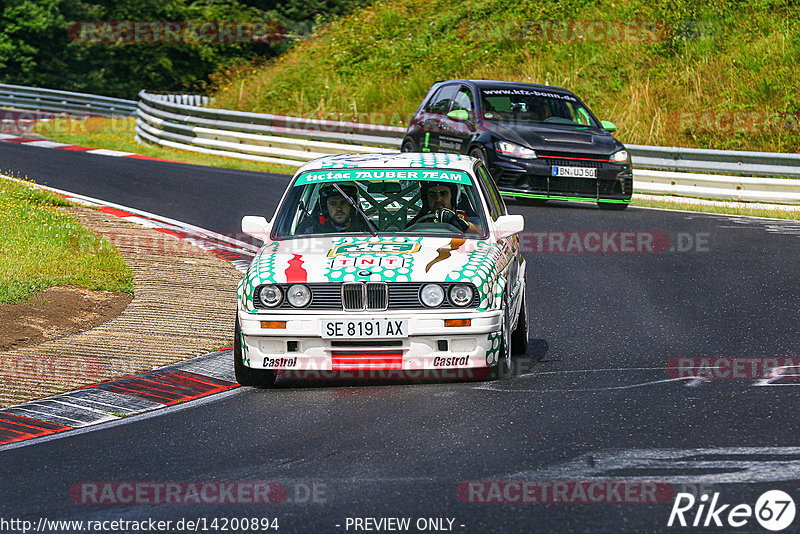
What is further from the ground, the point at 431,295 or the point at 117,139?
the point at 117,139

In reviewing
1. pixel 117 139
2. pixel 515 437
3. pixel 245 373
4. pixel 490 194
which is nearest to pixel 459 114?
pixel 490 194

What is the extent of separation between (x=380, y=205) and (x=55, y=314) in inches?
121

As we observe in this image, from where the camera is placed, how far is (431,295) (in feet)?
24.7

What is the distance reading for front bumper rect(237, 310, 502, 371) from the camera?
7.42 meters

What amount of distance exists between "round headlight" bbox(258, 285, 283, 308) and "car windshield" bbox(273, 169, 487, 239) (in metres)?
0.95

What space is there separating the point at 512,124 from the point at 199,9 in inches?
1131

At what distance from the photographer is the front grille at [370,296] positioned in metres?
7.48

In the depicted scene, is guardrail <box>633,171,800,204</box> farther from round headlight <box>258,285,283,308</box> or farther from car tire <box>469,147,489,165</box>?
round headlight <box>258,285,283,308</box>

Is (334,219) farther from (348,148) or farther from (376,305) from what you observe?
(348,148)

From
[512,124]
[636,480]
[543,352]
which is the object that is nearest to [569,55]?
[512,124]

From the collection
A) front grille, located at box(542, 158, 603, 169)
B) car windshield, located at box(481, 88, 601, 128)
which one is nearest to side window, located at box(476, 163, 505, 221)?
front grille, located at box(542, 158, 603, 169)

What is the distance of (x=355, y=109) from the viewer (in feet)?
94.5

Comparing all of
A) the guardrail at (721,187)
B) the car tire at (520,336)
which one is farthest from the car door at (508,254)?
the guardrail at (721,187)

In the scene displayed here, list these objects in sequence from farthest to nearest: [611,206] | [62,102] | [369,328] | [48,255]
Answer: [62,102] → [611,206] → [48,255] → [369,328]
